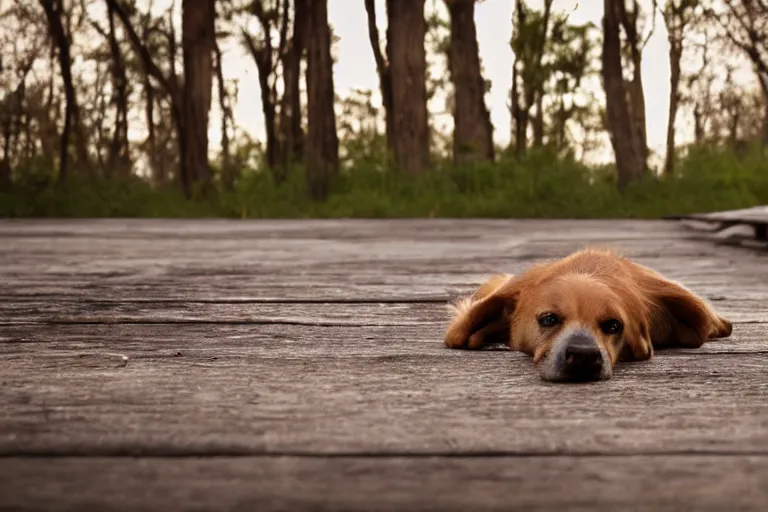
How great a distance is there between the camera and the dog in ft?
7.41

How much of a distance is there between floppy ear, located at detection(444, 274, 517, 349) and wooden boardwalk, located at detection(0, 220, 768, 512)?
72 mm

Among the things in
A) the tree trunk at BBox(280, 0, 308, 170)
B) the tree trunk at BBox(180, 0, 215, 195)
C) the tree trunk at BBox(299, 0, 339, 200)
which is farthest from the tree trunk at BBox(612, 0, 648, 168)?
the tree trunk at BBox(180, 0, 215, 195)

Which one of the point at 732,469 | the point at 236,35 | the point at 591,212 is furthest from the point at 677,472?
the point at 236,35

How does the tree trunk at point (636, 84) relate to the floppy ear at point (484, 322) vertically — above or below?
above

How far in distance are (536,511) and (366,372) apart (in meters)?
1.06

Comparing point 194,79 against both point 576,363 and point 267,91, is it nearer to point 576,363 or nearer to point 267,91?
point 267,91

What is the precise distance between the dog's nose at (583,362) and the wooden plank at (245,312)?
107 cm

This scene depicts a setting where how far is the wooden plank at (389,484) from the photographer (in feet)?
4.11

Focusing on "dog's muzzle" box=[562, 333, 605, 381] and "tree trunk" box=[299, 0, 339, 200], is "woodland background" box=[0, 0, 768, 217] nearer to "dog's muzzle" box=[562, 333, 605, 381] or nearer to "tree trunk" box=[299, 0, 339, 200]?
"tree trunk" box=[299, 0, 339, 200]

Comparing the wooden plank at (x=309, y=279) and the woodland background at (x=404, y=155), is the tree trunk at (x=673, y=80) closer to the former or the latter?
the woodland background at (x=404, y=155)

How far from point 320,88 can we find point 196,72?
4.36m

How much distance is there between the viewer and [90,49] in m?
→ 31.5

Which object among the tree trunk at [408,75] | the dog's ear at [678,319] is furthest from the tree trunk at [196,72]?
the dog's ear at [678,319]

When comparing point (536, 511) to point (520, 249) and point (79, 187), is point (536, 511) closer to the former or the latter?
point (520, 249)
